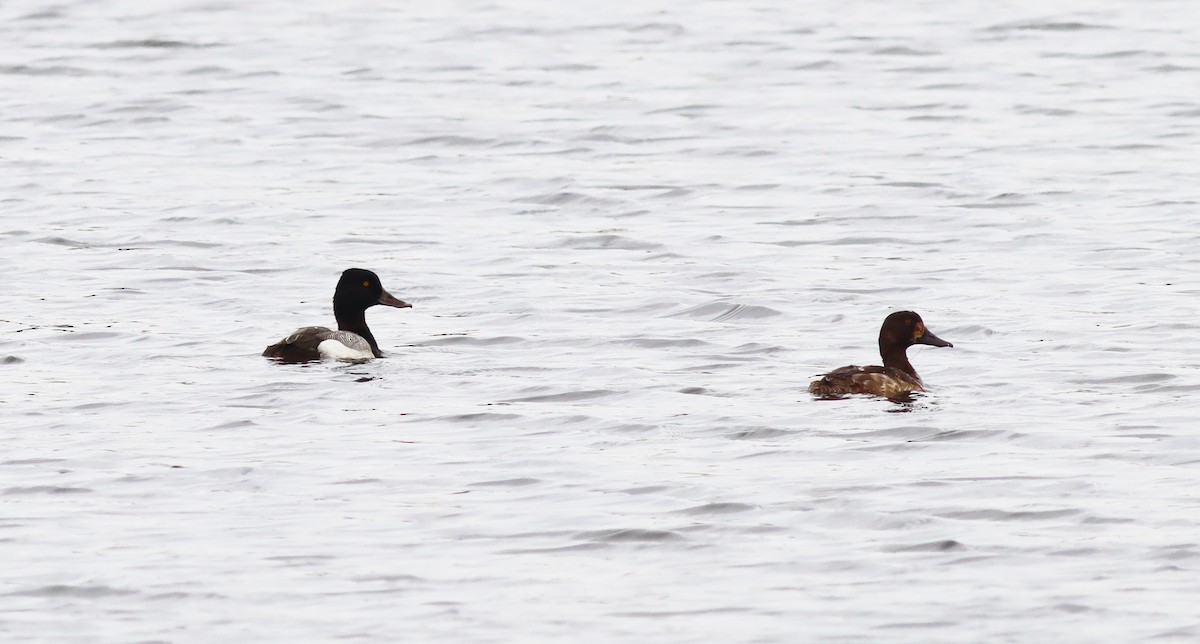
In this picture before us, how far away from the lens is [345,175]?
23.0 metres

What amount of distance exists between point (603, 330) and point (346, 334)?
1875mm

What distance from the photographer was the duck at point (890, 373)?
41.9 ft

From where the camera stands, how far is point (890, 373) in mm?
12953

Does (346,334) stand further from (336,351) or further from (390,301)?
(390,301)

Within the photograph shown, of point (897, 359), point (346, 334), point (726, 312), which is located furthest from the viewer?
point (726, 312)

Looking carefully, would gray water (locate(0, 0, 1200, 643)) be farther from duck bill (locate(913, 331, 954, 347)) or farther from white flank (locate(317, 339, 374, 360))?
duck bill (locate(913, 331, 954, 347))

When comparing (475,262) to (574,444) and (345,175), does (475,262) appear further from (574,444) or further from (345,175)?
(574,444)

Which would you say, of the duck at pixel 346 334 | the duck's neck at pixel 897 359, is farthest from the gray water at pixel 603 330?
the duck's neck at pixel 897 359

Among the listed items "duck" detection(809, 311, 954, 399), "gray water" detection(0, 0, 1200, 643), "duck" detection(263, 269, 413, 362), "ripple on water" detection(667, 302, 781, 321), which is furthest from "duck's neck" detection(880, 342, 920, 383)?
"duck" detection(263, 269, 413, 362)

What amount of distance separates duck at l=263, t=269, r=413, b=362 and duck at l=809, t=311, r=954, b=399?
3.24 meters

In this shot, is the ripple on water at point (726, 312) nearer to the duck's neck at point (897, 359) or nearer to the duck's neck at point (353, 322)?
the duck's neck at point (353, 322)

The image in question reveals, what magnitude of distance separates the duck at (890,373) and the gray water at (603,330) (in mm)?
200

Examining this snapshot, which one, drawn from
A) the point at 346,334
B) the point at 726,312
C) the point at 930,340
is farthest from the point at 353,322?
the point at 930,340

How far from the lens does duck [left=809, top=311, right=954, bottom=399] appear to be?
41.9 feet
